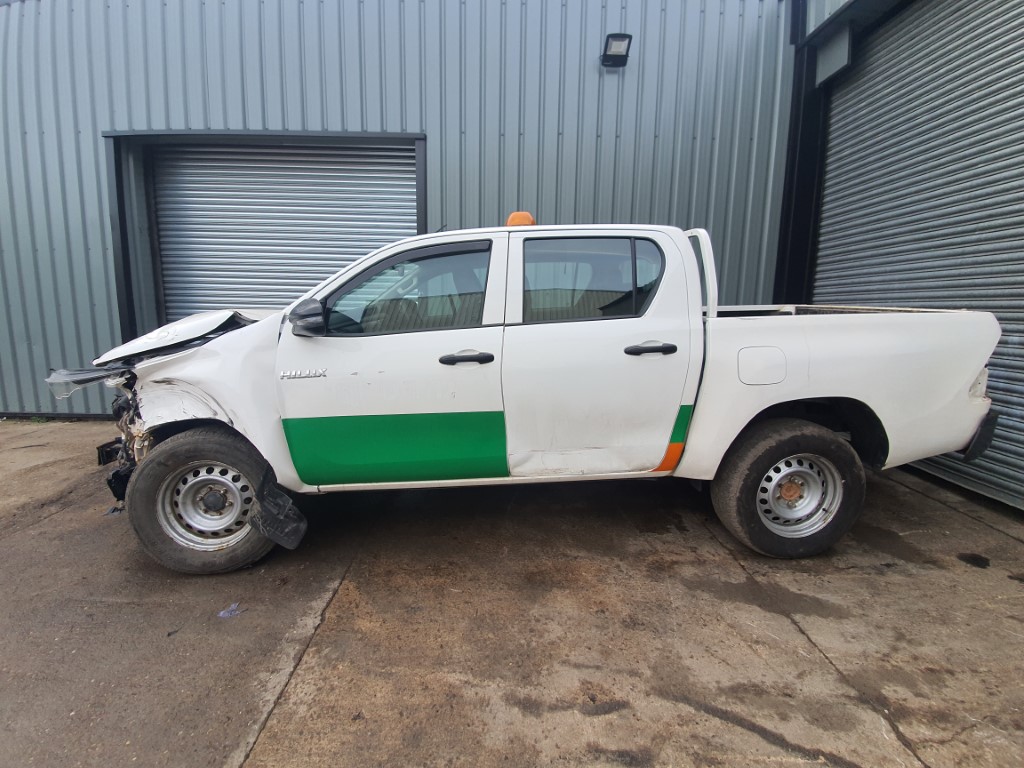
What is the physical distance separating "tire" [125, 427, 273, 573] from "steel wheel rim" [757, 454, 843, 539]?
3.09 metres

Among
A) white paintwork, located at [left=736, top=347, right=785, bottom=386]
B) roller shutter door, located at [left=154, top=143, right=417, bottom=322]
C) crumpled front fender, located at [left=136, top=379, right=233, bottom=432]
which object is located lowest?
crumpled front fender, located at [left=136, top=379, right=233, bottom=432]

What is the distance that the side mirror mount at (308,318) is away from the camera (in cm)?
280

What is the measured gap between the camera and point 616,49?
5785 mm

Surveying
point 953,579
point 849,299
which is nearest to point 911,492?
point 953,579

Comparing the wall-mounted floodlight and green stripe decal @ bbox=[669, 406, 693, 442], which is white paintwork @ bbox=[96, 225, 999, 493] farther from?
the wall-mounted floodlight

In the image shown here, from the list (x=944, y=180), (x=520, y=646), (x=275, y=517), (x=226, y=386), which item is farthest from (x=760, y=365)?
(x=944, y=180)

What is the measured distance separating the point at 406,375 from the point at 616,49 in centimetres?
506

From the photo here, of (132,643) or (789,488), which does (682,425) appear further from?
(132,643)

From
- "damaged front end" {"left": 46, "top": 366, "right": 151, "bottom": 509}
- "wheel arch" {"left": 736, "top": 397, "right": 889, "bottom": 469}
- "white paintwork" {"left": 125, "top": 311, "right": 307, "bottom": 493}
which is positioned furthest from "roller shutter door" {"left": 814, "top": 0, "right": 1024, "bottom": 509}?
"damaged front end" {"left": 46, "top": 366, "right": 151, "bottom": 509}

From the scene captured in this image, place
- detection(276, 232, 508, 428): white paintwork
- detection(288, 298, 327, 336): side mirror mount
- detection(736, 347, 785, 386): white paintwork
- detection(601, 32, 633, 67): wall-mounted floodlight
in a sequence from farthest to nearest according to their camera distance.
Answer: detection(601, 32, 633, 67): wall-mounted floodlight
detection(736, 347, 785, 386): white paintwork
detection(276, 232, 508, 428): white paintwork
detection(288, 298, 327, 336): side mirror mount

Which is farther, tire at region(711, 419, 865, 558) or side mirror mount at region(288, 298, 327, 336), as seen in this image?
tire at region(711, 419, 865, 558)

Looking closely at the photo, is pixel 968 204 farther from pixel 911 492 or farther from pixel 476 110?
pixel 476 110

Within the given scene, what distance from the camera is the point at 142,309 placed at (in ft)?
21.5

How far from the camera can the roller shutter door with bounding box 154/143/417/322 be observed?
636 cm
